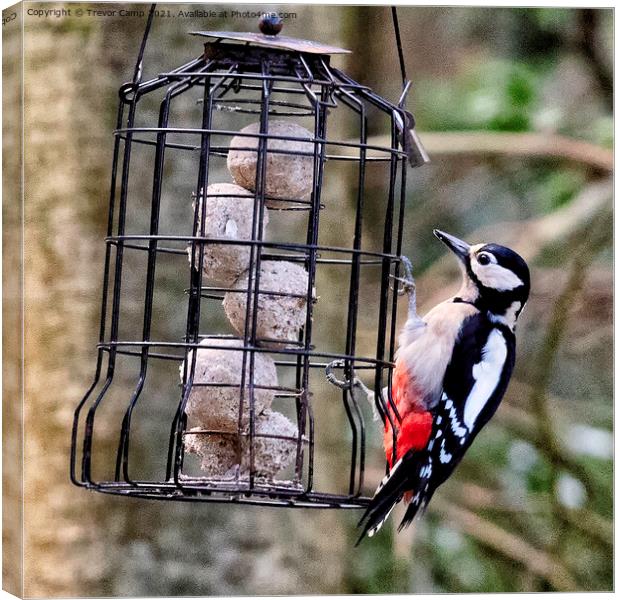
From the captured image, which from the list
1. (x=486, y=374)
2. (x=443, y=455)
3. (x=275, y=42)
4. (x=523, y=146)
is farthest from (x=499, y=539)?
(x=275, y=42)

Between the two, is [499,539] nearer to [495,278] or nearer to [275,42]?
[495,278]

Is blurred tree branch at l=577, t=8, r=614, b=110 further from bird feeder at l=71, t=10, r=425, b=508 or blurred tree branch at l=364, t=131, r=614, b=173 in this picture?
bird feeder at l=71, t=10, r=425, b=508

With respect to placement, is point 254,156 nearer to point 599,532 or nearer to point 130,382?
point 130,382

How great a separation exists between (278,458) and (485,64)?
3.88 m

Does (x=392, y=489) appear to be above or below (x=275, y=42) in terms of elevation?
below

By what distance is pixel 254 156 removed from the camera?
338 cm

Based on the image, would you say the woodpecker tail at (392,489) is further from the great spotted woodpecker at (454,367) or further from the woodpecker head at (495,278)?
the woodpecker head at (495,278)

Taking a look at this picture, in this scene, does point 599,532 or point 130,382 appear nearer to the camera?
point 130,382

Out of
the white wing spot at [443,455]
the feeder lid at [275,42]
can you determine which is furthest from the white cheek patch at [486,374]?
the feeder lid at [275,42]

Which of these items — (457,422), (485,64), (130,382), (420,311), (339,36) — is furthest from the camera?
(485,64)

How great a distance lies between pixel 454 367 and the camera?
4.32 metres

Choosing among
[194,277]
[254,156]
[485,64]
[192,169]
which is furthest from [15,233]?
[485,64]

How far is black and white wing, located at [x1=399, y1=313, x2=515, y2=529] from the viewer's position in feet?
13.5

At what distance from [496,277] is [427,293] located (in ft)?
6.55
